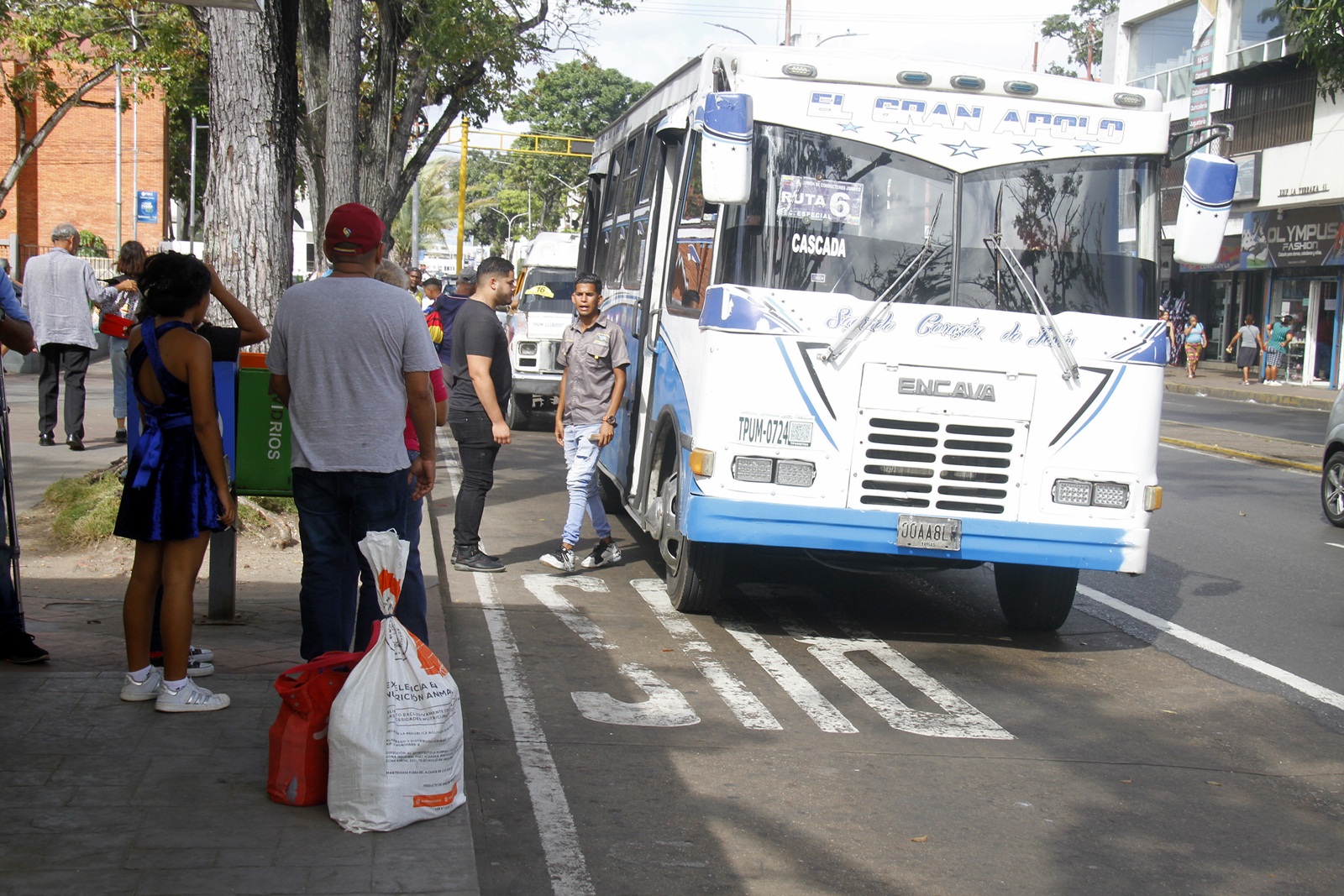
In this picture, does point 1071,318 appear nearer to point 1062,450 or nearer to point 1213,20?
point 1062,450

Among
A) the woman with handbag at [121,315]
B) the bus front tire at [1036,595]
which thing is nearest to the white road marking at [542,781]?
the bus front tire at [1036,595]

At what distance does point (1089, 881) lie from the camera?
4.41 metres

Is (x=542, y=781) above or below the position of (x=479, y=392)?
below

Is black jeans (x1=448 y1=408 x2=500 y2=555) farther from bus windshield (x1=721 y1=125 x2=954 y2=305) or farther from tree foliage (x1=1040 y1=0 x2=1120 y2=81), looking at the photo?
tree foliage (x1=1040 y1=0 x2=1120 y2=81)

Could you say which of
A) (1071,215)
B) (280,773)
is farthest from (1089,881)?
(1071,215)

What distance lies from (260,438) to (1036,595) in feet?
14.6

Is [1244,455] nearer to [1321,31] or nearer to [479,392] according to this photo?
[479,392]

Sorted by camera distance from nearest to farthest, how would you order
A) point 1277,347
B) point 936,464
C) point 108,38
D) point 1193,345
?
point 936,464 → point 108,38 → point 1277,347 → point 1193,345

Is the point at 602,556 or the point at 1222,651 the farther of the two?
the point at 602,556

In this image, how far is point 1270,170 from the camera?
120ft

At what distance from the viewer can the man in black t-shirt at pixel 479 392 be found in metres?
8.56

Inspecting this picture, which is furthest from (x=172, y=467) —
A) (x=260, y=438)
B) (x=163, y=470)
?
(x=260, y=438)

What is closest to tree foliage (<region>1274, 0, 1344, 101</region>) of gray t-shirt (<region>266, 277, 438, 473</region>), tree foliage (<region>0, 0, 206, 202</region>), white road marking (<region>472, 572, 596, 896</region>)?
tree foliage (<region>0, 0, 206, 202</region>)

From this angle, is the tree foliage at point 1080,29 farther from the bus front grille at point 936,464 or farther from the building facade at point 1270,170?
the bus front grille at point 936,464
